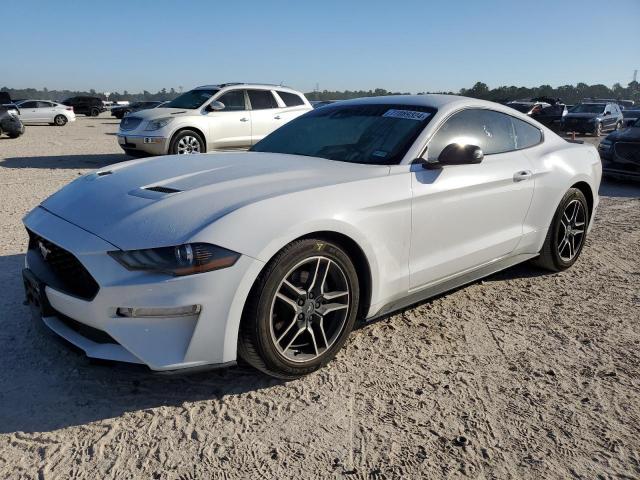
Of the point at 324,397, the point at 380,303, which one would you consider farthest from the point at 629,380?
the point at 324,397

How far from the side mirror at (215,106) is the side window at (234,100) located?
0.97 feet

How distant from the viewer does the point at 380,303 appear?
310 cm

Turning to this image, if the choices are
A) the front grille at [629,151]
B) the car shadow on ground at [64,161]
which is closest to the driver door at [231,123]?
the car shadow on ground at [64,161]

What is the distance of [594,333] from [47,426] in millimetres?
3272

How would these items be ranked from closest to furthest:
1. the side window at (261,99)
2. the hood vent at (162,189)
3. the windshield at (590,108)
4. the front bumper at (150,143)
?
the hood vent at (162,189) → the front bumper at (150,143) → the side window at (261,99) → the windshield at (590,108)

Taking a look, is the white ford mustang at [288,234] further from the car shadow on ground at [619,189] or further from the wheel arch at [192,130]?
the wheel arch at [192,130]

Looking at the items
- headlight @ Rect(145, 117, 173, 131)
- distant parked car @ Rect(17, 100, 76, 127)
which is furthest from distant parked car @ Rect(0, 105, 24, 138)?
distant parked car @ Rect(17, 100, 76, 127)

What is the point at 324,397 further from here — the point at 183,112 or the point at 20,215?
the point at 183,112

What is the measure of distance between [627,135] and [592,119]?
14.4 m

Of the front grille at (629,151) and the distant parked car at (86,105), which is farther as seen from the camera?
the distant parked car at (86,105)

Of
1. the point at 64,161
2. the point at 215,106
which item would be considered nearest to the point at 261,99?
the point at 215,106

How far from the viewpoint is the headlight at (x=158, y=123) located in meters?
10.2

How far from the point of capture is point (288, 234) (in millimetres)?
2578

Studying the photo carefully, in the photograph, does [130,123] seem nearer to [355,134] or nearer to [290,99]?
[290,99]
